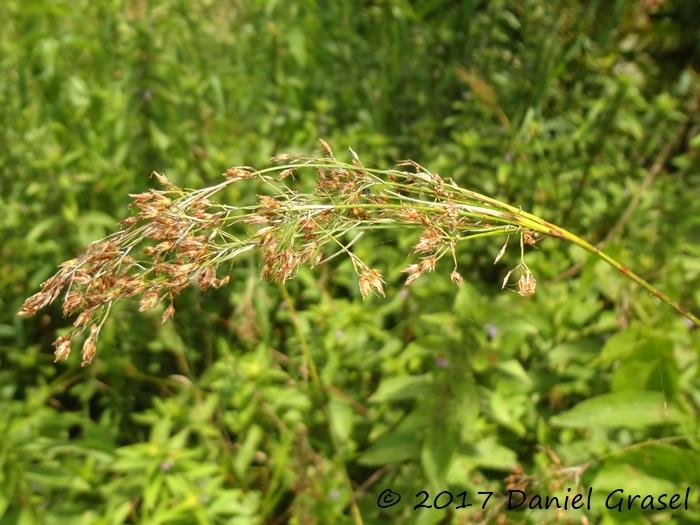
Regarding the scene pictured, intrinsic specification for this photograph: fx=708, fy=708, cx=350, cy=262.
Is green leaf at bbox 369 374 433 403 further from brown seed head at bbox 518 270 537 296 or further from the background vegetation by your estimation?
brown seed head at bbox 518 270 537 296

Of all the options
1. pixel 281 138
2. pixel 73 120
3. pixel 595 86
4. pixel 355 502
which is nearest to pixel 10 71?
pixel 73 120

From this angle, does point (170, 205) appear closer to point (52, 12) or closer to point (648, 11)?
point (52, 12)

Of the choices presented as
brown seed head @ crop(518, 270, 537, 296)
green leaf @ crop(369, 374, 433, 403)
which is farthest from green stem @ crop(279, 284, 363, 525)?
brown seed head @ crop(518, 270, 537, 296)

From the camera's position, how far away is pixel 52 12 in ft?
8.77

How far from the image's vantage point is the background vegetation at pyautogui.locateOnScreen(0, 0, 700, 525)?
1.91 meters

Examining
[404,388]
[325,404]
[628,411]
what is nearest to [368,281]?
[628,411]

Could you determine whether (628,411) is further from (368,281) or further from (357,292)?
(357,292)

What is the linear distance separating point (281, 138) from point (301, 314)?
940 millimetres

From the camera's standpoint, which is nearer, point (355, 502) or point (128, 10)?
point (355, 502)

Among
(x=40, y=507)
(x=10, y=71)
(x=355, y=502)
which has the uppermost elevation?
(x=10, y=71)

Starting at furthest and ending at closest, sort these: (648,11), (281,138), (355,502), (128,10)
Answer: (128,10)
(648,11)
(281,138)
(355,502)

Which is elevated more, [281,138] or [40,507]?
[281,138]

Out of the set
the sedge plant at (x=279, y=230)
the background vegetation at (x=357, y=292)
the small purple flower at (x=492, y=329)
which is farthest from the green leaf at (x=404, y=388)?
the sedge plant at (x=279, y=230)

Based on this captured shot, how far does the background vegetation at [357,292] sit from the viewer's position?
6.28ft
